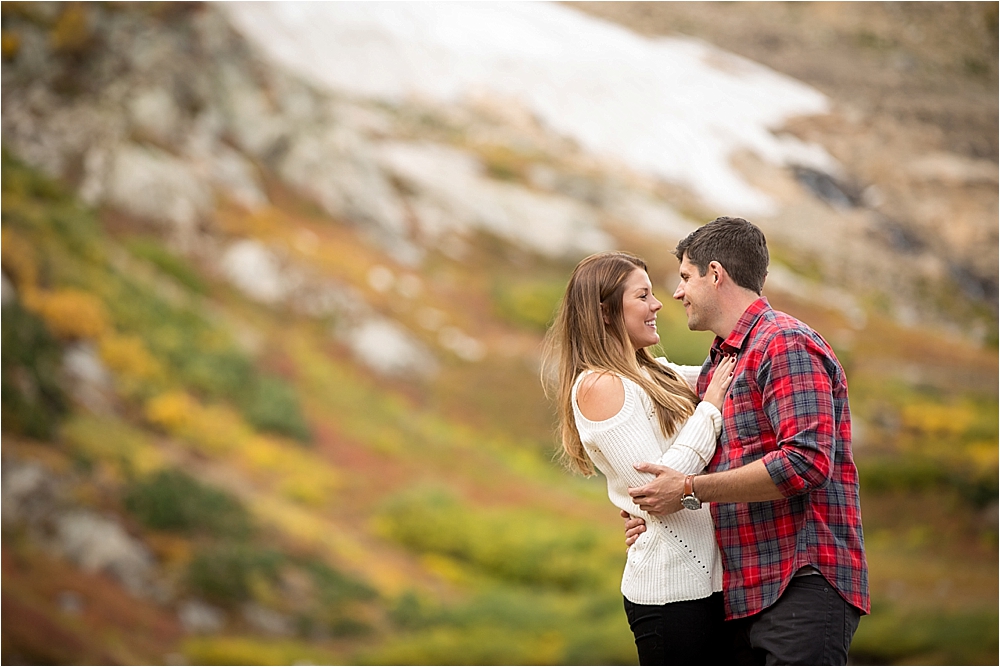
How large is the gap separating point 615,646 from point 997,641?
15.5ft

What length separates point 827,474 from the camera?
2080 millimetres

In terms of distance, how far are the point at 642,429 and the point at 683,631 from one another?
55 centimetres

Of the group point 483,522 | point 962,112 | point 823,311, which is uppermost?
point 962,112

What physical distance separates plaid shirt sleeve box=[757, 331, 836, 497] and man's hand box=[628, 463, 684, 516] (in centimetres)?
24

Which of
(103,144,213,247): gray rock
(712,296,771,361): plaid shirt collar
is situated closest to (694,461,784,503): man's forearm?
(712,296,771,361): plaid shirt collar

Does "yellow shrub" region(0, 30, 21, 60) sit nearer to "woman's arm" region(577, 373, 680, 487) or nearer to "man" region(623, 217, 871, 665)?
"woman's arm" region(577, 373, 680, 487)

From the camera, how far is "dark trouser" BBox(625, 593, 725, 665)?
90.0 inches

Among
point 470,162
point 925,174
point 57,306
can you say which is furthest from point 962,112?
point 57,306

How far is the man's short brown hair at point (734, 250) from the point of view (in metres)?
2.36

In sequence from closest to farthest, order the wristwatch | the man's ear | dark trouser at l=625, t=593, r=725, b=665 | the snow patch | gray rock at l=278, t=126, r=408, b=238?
the wristwatch < dark trouser at l=625, t=593, r=725, b=665 < the man's ear < gray rock at l=278, t=126, r=408, b=238 < the snow patch

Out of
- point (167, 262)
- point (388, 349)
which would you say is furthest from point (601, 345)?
point (167, 262)

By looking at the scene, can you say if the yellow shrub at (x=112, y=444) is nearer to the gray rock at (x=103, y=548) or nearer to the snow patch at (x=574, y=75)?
the gray rock at (x=103, y=548)

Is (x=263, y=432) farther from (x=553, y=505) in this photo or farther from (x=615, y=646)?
(x=615, y=646)

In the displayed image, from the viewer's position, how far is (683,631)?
7.50 ft
